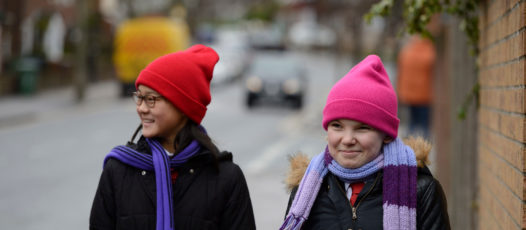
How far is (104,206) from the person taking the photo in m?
3.21

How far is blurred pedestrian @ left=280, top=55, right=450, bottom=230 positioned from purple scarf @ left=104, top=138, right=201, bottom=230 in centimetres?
50

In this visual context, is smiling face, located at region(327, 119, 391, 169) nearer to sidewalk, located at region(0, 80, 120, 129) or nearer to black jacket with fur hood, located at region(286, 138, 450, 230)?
black jacket with fur hood, located at region(286, 138, 450, 230)

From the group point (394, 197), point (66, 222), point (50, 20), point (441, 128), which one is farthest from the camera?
point (50, 20)

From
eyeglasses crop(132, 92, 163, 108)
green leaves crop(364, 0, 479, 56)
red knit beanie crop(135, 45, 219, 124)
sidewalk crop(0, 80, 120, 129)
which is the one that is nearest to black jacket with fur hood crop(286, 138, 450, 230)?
red knit beanie crop(135, 45, 219, 124)

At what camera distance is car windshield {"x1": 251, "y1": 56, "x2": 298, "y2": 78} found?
23.8 m

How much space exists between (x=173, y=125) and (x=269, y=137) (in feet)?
43.9

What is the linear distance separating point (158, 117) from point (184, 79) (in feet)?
0.68

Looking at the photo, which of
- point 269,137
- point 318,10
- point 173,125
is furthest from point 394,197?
point 318,10

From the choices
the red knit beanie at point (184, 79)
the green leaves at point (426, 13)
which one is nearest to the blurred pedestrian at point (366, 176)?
the red knit beanie at point (184, 79)

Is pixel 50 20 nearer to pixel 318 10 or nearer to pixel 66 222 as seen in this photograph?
pixel 66 222

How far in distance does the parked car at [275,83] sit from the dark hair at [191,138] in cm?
1989

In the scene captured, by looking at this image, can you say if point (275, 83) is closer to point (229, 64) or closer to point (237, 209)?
point (229, 64)

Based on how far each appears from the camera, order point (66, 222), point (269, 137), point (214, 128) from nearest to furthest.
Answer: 1. point (66, 222)
2. point (269, 137)
3. point (214, 128)

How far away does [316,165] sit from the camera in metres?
3.16
